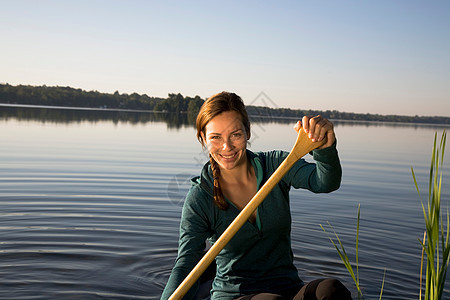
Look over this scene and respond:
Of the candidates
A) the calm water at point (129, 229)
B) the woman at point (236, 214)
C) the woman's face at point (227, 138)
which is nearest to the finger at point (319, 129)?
the woman at point (236, 214)

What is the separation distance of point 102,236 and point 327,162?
4.32 meters

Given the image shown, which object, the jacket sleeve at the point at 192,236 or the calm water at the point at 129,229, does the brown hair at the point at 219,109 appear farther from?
the calm water at the point at 129,229

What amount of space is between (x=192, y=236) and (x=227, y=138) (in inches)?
23.8

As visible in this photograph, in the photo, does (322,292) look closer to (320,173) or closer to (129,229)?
(320,173)

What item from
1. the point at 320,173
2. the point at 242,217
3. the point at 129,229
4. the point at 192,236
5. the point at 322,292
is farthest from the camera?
the point at 129,229

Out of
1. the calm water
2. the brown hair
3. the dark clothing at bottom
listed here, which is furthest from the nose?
the calm water

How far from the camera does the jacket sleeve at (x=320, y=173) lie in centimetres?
250

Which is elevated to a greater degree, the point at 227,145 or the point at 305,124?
the point at 305,124

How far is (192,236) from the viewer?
271 cm

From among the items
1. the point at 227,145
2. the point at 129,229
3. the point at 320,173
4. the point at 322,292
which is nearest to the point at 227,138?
the point at 227,145

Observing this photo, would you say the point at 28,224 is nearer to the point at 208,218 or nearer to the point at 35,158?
the point at 208,218

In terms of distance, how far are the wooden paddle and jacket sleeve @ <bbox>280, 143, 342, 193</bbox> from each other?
0.61ft

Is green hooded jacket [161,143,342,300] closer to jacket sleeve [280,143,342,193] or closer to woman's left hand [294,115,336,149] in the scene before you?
jacket sleeve [280,143,342,193]

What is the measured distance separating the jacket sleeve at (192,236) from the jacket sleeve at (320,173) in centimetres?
54
